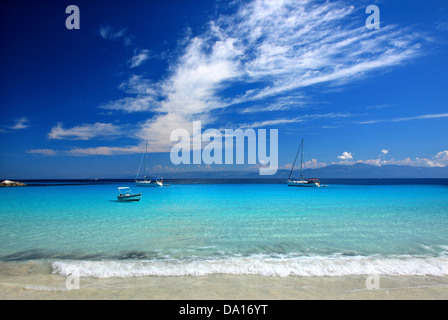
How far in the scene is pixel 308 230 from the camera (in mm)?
14688

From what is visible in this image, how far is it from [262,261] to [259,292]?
2.69 m

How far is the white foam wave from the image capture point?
764cm

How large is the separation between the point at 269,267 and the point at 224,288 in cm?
225

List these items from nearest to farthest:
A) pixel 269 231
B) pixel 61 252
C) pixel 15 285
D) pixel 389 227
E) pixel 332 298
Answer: pixel 332 298 < pixel 15 285 < pixel 61 252 < pixel 269 231 < pixel 389 227

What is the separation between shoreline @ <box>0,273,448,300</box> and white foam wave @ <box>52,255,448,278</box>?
14.2 inches

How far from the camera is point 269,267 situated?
8.11 m

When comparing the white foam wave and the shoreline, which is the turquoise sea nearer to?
the white foam wave

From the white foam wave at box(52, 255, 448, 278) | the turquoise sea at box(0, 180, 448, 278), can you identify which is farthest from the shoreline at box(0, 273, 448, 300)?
the turquoise sea at box(0, 180, 448, 278)

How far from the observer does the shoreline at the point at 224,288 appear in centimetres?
592

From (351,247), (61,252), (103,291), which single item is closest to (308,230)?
(351,247)

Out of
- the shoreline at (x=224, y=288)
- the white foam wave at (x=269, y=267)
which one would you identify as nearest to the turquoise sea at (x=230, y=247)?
the white foam wave at (x=269, y=267)
